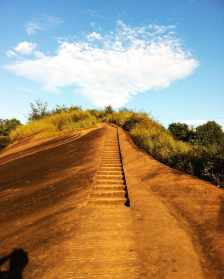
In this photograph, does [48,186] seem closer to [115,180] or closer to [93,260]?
[115,180]

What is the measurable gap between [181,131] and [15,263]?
21.4m

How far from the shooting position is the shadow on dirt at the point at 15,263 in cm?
310

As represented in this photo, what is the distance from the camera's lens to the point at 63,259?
10.9 ft

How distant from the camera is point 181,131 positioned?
2336cm

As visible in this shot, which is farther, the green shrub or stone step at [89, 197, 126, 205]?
the green shrub

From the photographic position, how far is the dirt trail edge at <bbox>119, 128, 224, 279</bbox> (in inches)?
124

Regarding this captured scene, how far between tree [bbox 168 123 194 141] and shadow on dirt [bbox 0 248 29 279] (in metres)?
18.0

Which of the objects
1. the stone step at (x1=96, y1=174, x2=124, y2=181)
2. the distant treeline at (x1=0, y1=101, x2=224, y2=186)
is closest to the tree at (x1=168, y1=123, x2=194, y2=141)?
the distant treeline at (x1=0, y1=101, x2=224, y2=186)

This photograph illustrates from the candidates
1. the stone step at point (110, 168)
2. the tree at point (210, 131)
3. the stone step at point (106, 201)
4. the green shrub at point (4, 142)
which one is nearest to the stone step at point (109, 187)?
the stone step at point (106, 201)

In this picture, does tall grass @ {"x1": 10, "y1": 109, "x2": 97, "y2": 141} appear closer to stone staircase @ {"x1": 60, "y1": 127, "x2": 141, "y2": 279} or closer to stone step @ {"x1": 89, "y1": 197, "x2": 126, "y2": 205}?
stone step @ {"x1": 89, "y1": 197, "x2": 126, "y2": 205}

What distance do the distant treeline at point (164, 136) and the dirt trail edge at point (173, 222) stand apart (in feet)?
3.64

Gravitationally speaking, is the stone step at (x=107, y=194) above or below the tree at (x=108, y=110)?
below

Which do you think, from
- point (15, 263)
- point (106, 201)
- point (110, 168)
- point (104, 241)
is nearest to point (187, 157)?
point (110, 168)

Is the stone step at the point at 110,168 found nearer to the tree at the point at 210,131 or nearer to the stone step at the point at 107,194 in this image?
the stone step at the point at 107,194
